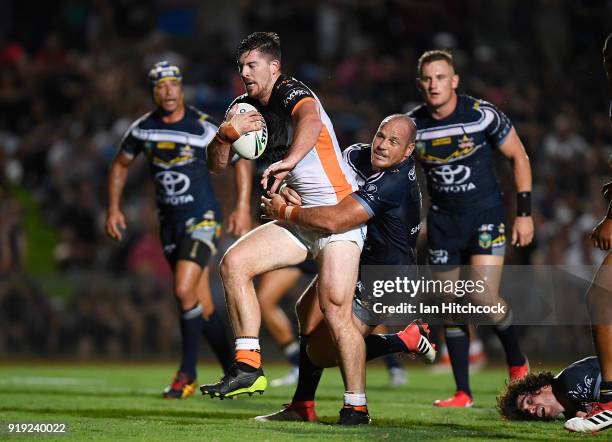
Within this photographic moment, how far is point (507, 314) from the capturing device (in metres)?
9.50

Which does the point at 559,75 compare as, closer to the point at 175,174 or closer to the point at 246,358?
the point at 175,174

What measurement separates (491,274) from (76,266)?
9.41m

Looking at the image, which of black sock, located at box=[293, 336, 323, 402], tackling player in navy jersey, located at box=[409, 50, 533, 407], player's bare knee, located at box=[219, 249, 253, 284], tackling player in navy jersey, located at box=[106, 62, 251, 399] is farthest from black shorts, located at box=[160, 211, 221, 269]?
player's bare knee, located at box=[219, 249, 253, 284]

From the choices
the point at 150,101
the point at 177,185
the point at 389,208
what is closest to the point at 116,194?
the point at 177,185

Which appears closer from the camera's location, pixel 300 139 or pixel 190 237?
pixel 300 139

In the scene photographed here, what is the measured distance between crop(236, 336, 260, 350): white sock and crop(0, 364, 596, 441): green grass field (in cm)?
50

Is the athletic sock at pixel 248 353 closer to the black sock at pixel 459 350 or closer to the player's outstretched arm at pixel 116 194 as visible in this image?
the black sock at pixel 459 350

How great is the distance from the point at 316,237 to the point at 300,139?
702mm

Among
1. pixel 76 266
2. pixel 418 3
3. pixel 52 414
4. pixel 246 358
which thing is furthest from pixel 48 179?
pixel 246 358

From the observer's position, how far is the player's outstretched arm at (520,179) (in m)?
9.28

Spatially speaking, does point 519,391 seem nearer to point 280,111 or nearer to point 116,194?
point 280,111

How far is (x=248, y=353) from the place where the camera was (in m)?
7.10

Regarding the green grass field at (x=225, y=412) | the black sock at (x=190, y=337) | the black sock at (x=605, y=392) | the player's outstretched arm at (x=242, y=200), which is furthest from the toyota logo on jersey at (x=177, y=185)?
the black sock at (x=605, y=392)

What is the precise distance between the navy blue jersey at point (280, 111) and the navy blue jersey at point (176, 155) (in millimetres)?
Answer: 2730
